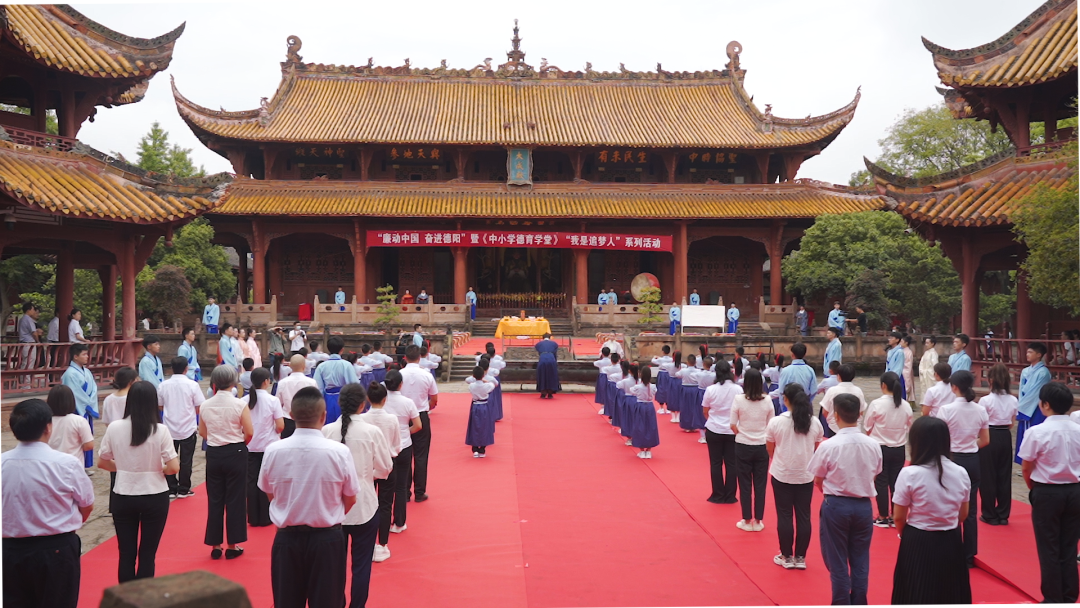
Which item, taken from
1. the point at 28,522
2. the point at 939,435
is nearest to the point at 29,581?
the point at 28,522

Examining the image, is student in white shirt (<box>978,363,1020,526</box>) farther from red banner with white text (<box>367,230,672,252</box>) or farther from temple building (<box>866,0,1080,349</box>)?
red banner with white text (<box>367,230,672,252</box>)

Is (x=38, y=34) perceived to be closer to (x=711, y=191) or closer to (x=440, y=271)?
(x=440, y=271)

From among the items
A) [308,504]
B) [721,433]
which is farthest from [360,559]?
[721,433]

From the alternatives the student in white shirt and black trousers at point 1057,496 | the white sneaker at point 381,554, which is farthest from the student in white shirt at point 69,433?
the student in white shirt and black trousers at point 1057,496

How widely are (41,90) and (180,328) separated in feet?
35.0

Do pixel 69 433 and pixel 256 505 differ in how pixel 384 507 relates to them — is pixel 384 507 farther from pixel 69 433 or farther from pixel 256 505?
pixel 69 433

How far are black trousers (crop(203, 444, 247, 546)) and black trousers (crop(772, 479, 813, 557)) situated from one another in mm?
4158

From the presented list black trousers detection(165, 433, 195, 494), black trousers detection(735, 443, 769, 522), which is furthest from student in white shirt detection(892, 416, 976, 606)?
black trousers detection(165, 433, 195, 494)

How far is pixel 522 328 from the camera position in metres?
18.8

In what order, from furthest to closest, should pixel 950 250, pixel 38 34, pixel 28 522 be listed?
pixel 950 250, pixel 38 34, pixel 28 522

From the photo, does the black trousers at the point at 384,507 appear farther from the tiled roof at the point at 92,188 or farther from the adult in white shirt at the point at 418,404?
the tiled roof at the point at 92,188

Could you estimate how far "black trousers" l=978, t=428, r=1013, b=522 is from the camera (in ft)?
20.9

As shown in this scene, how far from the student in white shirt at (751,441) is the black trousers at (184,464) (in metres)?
5.22

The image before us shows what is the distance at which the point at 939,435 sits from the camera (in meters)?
3.87
